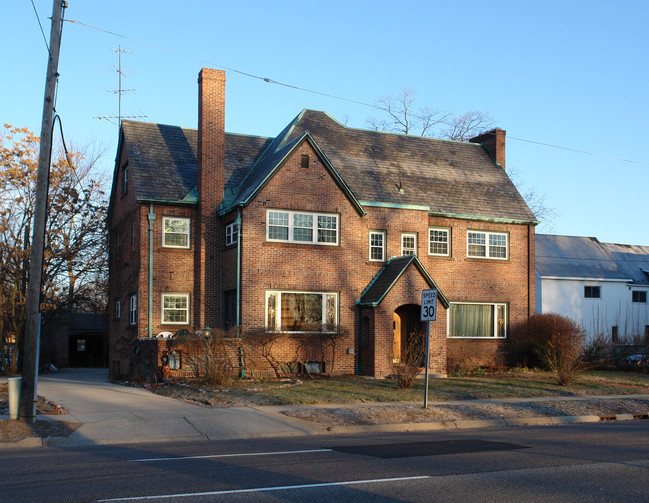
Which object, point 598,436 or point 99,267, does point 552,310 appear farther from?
point 598,436

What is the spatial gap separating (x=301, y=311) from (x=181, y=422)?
34.7 ft

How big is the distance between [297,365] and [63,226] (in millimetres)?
16216

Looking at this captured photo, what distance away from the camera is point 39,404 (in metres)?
16.6

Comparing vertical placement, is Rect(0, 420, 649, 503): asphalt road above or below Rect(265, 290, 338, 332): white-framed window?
below

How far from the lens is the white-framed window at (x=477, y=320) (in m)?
28.5

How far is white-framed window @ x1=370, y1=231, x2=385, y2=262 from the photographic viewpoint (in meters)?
26.8

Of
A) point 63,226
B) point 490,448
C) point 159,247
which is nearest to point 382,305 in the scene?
point 159,247

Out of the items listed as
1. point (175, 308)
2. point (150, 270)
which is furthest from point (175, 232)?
point (175, 308)

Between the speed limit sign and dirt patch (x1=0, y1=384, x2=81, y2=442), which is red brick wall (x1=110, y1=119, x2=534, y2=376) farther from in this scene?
dirt patch (x1=0, y1=384, x2=81, y2=442)

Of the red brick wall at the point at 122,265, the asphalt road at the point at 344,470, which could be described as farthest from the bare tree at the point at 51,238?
the asphalt road at the point at 344,470

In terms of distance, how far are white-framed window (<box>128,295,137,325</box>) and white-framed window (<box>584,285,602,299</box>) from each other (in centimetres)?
2781

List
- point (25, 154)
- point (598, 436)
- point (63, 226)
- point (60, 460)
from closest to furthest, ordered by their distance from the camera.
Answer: point (60, 460) < point (598, 436) < point (25, 154) < point (63, 226)

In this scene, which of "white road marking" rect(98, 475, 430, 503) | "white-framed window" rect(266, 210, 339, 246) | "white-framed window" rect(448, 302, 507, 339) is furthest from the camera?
"white-framed window" rect(448, 302, 507, 339)

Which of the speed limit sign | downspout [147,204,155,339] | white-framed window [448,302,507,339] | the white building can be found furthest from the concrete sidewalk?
the white building
